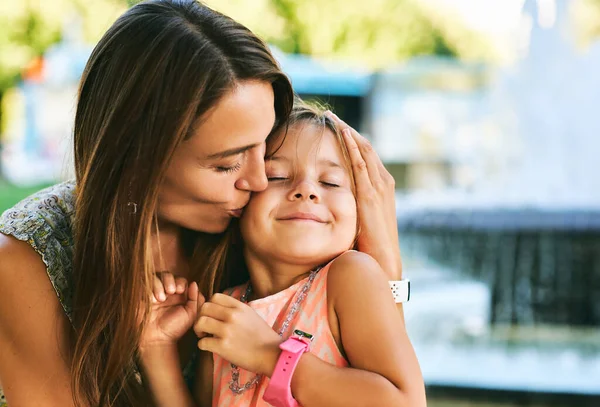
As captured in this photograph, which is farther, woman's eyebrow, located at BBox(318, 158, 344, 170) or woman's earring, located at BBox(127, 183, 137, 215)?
woman's eyebrow, located at BBox(318, 158, 344, 170)

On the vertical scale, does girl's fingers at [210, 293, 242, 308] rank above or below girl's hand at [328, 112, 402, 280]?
below

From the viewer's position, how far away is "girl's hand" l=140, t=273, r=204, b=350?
82.5 inches

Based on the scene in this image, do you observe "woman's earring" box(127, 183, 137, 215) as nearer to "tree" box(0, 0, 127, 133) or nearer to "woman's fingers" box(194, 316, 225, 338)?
Answer: "woman's fingers" box(194, 316, 225, 338)

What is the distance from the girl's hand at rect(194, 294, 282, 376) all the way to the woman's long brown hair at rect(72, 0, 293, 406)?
0.19 meters

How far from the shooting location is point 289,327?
6.59ft

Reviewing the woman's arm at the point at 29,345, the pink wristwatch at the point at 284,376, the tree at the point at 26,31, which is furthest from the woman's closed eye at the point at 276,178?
the tree at the point at 26,31

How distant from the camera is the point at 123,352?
200 centimetres

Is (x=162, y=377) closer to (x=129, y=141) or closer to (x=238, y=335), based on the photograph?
(x=238, y=335)

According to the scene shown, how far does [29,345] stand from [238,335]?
51 cm

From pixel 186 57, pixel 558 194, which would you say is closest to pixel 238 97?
pixel 186 57

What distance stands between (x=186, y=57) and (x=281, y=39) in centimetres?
1681

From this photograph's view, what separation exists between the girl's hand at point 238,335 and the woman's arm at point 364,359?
0.28 feet

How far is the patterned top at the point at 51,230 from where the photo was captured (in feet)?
6.73

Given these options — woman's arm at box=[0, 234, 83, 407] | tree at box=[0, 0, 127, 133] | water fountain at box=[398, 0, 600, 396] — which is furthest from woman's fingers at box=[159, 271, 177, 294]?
tree at box=[0, 0, 127, 133]
